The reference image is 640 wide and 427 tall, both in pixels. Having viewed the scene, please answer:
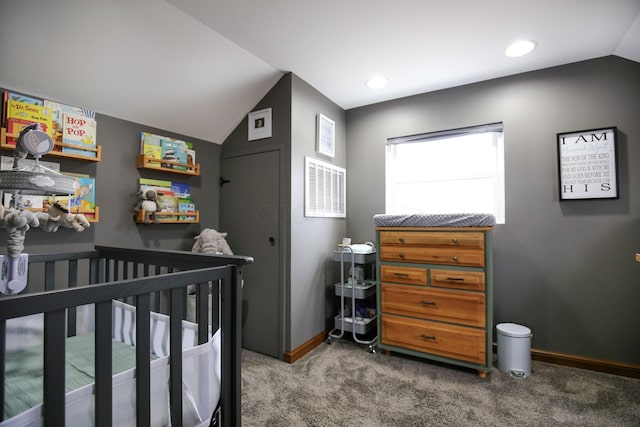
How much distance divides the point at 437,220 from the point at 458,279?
44cm

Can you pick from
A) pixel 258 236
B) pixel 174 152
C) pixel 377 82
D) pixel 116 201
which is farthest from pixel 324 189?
pixel 116 201

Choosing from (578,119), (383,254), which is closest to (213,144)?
(383,254)

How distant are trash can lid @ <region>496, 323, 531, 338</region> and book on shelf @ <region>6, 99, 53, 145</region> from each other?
3.15 m

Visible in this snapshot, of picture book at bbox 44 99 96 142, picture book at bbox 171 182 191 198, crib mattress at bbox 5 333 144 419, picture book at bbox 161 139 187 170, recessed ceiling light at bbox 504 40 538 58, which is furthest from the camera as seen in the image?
picture book at bbox 171 182 191 198

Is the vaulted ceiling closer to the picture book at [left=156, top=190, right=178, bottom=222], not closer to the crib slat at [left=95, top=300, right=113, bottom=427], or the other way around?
the picture book at [left=156, top=190, right=178, bottom=222]

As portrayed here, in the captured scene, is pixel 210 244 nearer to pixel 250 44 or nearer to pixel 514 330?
pixel 250 44

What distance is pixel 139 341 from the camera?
859 millimetres

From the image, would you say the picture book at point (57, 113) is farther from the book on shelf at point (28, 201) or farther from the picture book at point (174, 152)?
the picture book at point (174, 152)

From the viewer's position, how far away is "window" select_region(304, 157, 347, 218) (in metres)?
2.60

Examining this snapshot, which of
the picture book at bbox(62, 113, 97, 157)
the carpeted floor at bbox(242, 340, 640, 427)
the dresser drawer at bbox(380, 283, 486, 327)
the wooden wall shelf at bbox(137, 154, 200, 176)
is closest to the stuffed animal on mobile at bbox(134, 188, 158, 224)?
the wooden wall shelf at bbox(137, 154, 200, 176)

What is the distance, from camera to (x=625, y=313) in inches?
83.8

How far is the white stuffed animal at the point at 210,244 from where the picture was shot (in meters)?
2.38

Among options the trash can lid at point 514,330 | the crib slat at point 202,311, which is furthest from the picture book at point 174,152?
the trash can lid at point 514,330

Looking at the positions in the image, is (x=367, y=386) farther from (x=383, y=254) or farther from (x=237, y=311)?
(x=237, y=311)
